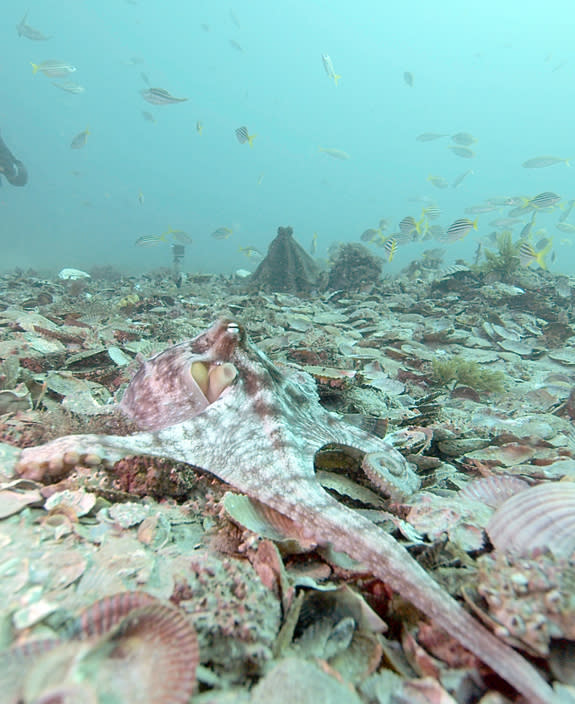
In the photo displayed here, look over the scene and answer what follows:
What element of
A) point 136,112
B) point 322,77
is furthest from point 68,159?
point 322,77

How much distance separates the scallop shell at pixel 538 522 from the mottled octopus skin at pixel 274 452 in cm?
48

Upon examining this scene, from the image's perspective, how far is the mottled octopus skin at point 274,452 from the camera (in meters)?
1.28

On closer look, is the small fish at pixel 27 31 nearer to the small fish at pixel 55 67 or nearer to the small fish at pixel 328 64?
the small fish at pixel 55 67

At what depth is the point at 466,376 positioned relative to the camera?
Result: 5453 mm

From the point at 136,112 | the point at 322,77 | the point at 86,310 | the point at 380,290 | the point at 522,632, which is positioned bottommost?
the point at 86,310

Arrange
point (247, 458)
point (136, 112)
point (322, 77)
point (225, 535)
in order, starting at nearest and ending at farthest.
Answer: point (225, 535) → point (247, 458) → point (136, 112) → point (322, 77)

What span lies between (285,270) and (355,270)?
113 inches

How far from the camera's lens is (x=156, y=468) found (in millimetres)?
2172

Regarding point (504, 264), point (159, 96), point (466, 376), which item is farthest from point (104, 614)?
point (159, 96)

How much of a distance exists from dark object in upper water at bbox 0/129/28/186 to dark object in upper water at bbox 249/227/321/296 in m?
12.9

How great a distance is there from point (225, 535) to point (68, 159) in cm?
20660

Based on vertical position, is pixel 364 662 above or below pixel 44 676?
below

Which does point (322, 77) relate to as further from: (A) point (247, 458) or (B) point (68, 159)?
(A) point (247, 458)

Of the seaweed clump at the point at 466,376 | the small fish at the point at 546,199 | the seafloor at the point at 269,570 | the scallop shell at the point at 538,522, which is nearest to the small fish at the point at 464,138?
the small fish at the point at 546,199
